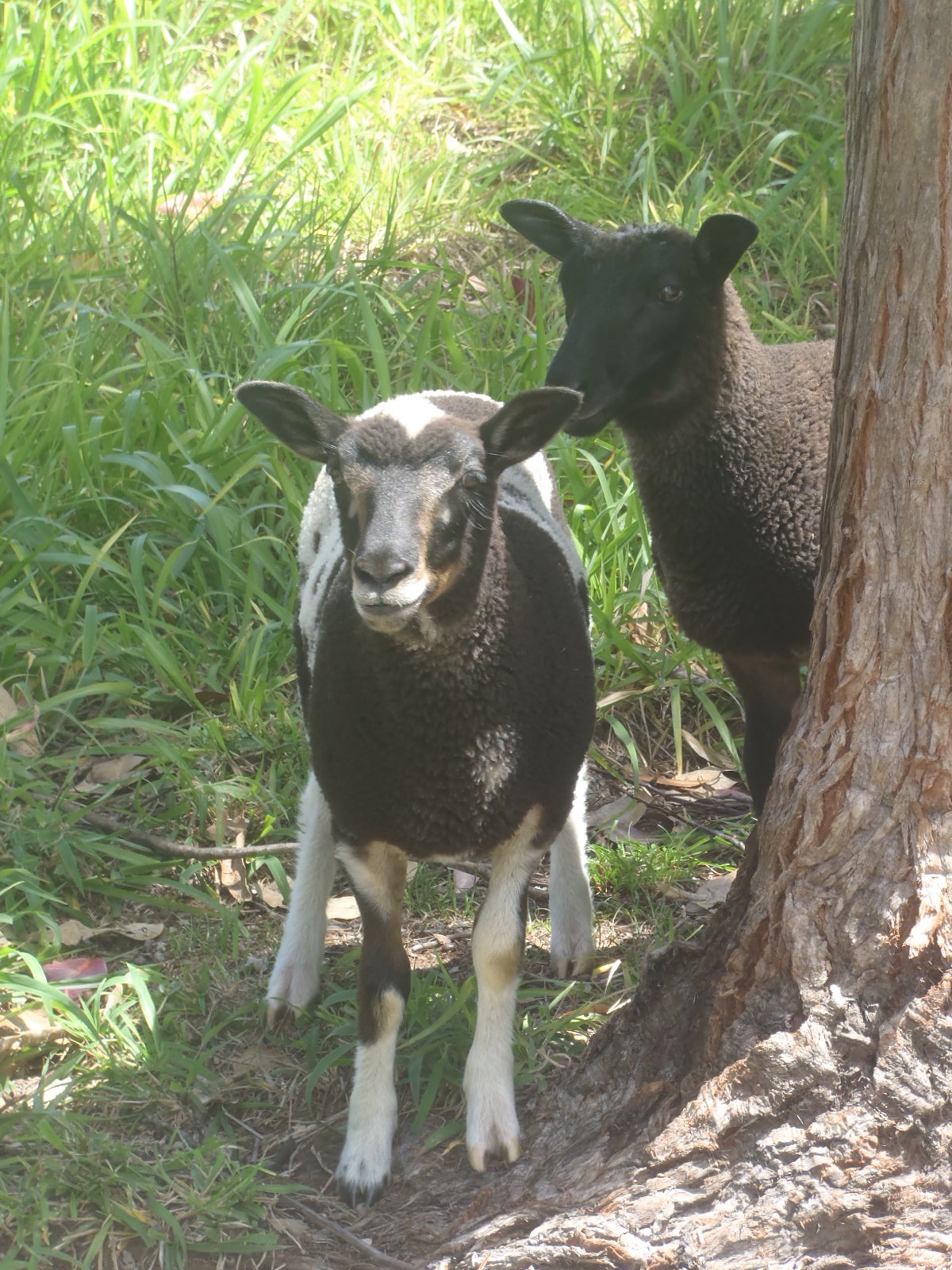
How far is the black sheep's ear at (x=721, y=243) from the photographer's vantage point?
3855mm

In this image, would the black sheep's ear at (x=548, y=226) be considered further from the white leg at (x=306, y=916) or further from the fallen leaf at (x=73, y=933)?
the fallen leaf at (x=73, y=933)

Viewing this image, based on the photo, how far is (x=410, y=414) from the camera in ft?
10.2

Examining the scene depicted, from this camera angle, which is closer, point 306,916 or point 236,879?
point 306,916

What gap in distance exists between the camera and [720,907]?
307cm

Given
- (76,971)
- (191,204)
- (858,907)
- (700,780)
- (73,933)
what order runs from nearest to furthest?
(858,907) → (76,971) → (73,933) → (700,780) → (191,204)

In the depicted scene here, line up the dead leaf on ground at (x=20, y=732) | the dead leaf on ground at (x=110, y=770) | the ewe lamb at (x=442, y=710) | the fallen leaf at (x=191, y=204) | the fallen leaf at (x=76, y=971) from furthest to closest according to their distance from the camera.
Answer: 1. the fallen leaf at (x=191, y=204)
2. the dead leaf on ground at (x=110, y=770)
3. the dead leaf on ground at (x=20, y=732)
4. the fallen leaf at (x=76, y=971)
5. the ewe lamb at (x=442, y=710)

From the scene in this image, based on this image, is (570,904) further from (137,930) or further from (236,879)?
(137,930)

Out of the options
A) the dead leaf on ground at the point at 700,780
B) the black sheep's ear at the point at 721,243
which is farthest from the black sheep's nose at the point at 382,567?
the dead leaf on ground at the point at 700,780

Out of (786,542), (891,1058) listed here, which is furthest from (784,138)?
(891,1058)

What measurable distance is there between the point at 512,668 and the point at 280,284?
2.87 meters

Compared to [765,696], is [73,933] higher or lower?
lower

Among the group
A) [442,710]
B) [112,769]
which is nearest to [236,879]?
[112,769]

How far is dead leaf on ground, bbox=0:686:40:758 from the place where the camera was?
4133 millimetres

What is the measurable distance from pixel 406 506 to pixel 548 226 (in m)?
1.68
